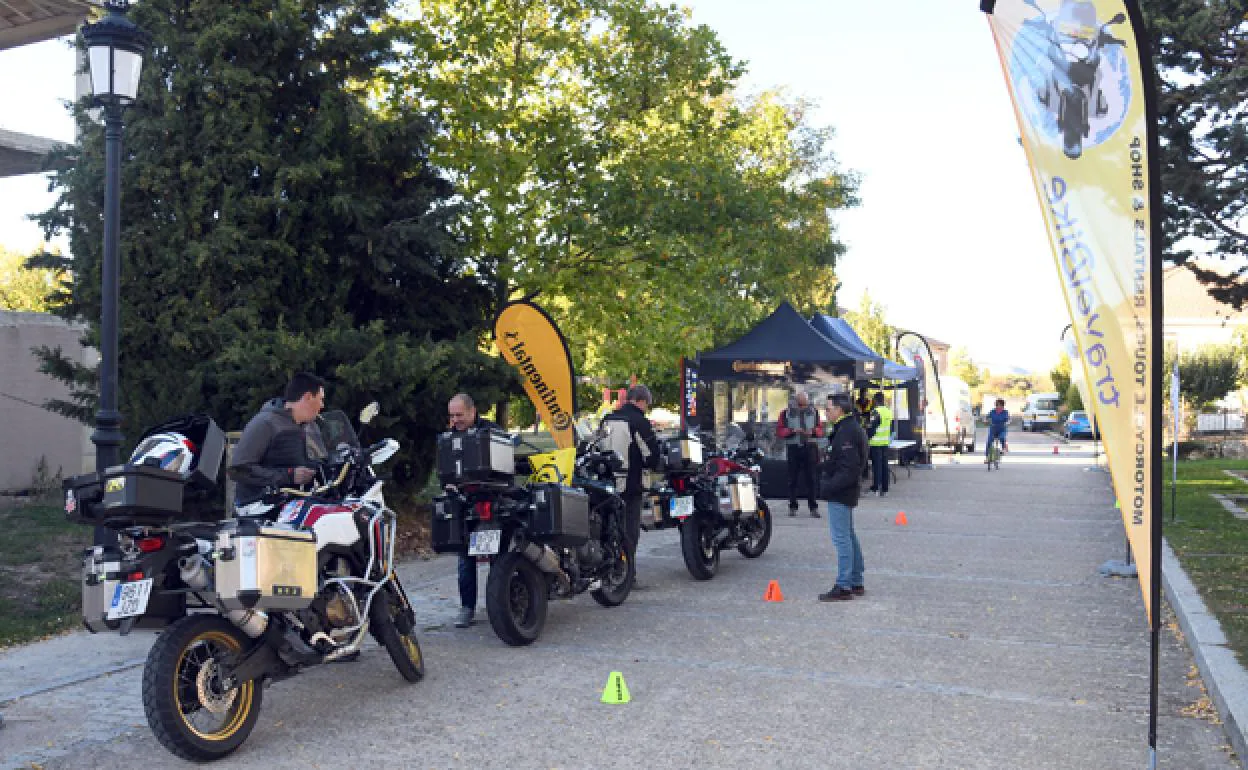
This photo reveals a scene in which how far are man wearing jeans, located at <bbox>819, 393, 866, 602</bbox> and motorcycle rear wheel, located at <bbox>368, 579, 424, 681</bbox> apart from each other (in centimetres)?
405

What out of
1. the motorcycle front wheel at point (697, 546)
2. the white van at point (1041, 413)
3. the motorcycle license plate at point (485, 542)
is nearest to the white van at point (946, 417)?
the motorcycle front wheel at point (697, 546)

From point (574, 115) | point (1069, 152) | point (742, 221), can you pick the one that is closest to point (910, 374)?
point (742, 221)

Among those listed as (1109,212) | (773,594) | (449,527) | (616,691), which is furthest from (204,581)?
(773,594)

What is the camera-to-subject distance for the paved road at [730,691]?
18.1 ft

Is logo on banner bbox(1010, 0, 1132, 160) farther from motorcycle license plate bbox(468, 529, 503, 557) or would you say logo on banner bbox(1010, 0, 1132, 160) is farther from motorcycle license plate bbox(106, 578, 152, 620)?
motorcycle license plate bbox(106, 578, 152, 620)

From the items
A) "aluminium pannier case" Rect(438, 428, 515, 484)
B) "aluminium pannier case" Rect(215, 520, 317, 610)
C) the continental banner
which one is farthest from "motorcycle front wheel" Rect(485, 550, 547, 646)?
the continental banner

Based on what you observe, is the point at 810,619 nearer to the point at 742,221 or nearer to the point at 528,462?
the point at 528,462

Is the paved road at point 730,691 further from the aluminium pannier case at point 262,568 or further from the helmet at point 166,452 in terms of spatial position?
the helmet at point 166,452

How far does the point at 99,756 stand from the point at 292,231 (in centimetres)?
735

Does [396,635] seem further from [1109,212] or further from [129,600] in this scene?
[1109,212]

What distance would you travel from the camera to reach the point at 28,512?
13.6 m

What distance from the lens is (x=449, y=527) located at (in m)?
8.28

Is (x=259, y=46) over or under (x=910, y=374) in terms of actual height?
over

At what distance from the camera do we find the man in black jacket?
33.0ft
